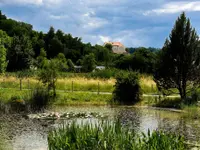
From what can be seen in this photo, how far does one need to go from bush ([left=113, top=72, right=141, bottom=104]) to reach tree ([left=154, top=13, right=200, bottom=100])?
7.02 feet

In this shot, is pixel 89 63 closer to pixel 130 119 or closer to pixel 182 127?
pixel 130 119

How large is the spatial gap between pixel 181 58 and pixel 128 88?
4891mm

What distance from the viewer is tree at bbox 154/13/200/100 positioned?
28.5 m

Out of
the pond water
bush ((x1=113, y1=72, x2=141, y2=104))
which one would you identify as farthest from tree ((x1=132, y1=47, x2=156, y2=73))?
the pond water

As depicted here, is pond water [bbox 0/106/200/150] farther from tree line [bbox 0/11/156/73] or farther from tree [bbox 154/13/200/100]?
tree line [bbox 0/11/156/73]

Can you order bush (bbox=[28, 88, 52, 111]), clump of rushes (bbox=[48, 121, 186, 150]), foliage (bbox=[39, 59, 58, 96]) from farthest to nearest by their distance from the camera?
foliage (bbox=[39, 59, 58, 96]) → bush (bbox=[28, 88, 52, 111]) → clump of rushes (bbox=[48, 121, 186, 150])

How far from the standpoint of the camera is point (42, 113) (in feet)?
78.5

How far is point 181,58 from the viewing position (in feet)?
93.8

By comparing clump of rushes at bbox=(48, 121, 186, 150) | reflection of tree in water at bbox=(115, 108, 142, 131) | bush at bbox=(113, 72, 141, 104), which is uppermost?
bush at bbox=(113, 72, 141, 104)

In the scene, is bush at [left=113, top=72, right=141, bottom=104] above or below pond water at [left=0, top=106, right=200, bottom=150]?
above

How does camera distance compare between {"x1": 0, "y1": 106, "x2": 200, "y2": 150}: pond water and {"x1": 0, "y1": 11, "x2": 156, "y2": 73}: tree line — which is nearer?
{"x1": 0, "y1": 106, "x2": 200, "y2": 150}: pond water

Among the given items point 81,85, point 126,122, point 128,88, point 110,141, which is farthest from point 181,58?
point 110,141

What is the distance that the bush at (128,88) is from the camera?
30641 millimetres

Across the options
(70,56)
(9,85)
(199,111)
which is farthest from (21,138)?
(70,56)
